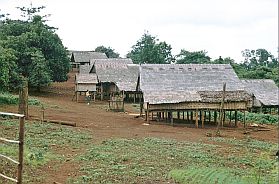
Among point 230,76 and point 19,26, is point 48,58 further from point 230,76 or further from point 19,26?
point 230,76

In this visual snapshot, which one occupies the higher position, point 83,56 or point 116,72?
point 83,56

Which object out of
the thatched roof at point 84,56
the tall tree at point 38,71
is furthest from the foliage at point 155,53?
the tall tree at point 38,71

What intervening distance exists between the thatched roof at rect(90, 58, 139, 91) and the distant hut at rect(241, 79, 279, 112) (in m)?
11.8

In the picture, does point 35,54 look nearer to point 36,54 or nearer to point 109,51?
point 36,54

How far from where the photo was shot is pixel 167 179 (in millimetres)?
11961

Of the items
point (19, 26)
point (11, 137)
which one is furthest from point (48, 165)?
point (19, 26)

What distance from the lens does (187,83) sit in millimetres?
32781

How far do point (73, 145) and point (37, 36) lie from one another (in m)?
29.3

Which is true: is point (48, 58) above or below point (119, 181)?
above

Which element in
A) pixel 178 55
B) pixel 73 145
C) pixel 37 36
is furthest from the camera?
pixel 178 55

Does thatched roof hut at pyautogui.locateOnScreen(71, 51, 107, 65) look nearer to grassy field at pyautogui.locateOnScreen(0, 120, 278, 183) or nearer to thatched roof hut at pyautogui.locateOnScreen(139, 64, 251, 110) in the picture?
thatched roof hut at pyautogui.locateOnScreen(139, 64, 251, 110)

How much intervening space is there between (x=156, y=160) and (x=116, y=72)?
3485cm

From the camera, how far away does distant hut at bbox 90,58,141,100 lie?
151 feet

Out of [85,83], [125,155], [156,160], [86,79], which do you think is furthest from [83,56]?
[156,160]
